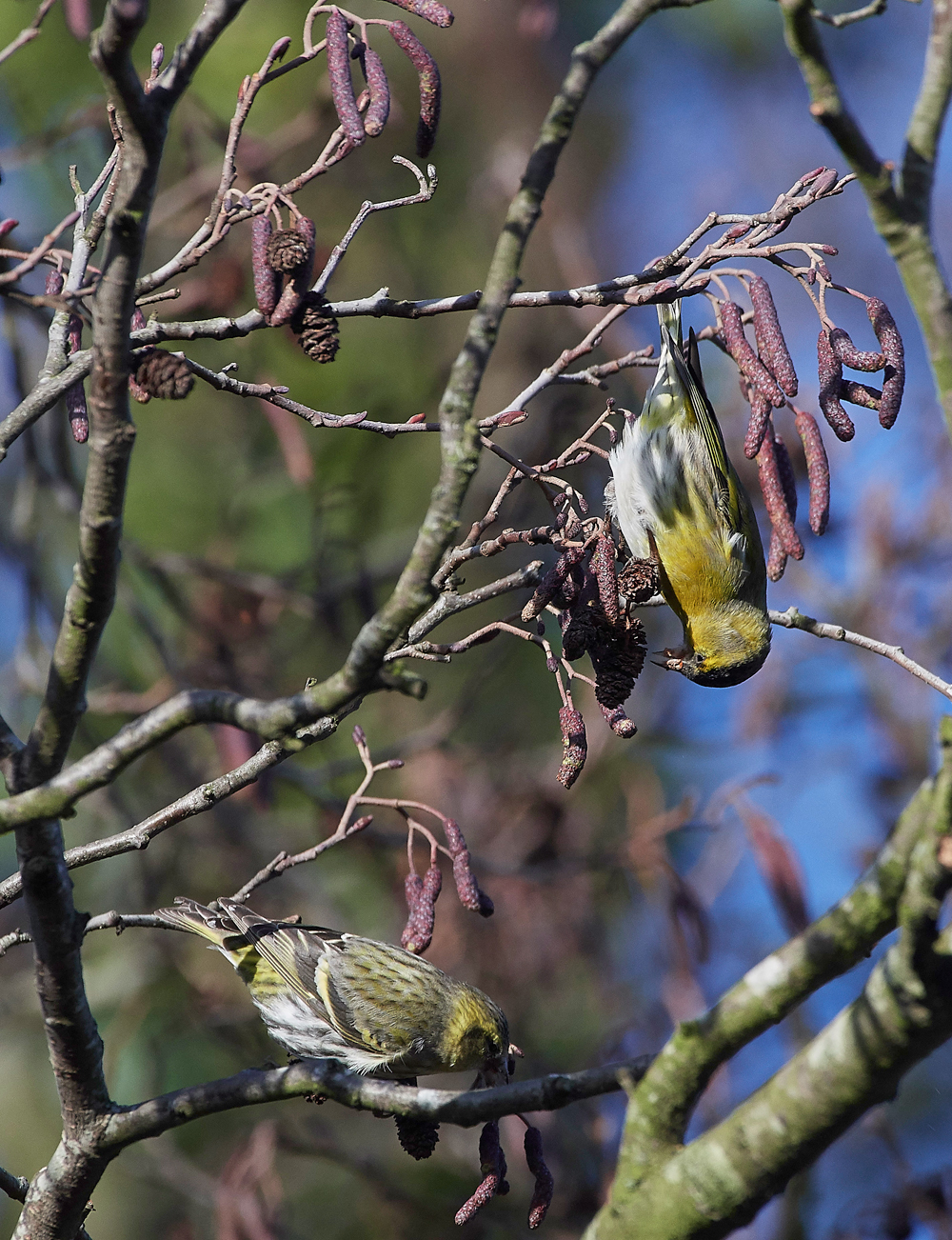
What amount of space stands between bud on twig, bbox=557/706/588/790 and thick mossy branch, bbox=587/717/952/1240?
647mm

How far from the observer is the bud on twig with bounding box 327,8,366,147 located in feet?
6.28

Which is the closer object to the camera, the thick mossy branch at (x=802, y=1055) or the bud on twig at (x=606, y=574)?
the thick mossy branch at (x=802, y=1055)

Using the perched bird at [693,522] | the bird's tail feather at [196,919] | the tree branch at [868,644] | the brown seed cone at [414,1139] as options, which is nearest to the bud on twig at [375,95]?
the tree branch at [868,644]

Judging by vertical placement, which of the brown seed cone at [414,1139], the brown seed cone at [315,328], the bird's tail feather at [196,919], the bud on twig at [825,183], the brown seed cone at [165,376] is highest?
the bud on twig at [825,183]

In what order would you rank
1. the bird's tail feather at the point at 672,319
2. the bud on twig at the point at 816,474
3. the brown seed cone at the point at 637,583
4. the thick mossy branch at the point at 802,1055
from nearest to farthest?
the thick mossy branch at the point at 802,1055, the bud on twig at the point at 816,474, the brown seed cone at the point at 637,583, the bird's tail feather at the point at 672,319

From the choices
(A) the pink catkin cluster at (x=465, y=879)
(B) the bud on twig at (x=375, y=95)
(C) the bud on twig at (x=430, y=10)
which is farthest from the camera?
(A) the pink catkin cluster at (x=465, y=879)

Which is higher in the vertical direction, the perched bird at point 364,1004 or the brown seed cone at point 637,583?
the brown seed cone at point 637,583

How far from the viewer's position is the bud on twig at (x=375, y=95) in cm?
187

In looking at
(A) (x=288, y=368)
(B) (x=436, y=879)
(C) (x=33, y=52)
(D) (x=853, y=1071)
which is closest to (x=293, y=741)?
(B) (x=436, y=879)

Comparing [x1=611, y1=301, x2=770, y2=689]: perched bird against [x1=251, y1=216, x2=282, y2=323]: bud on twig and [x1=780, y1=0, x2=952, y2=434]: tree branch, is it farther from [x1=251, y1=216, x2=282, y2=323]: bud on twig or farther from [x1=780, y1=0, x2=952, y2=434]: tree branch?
[x1=780, y1=0, x2=952, y2=434]: tree branch

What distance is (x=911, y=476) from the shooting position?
5.84m

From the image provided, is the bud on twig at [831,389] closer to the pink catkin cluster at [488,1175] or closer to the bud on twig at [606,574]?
the bud on twig at [606,574]

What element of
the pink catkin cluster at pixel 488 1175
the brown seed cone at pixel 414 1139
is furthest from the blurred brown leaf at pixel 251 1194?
the pink catkin cluster at pixel 488 1175

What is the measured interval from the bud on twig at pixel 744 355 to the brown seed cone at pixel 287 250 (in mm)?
815
